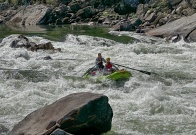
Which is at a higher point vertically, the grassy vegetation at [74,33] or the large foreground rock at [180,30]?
the large foreground rock at [180,30]

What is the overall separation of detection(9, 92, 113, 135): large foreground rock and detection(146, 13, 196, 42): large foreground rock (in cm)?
2223

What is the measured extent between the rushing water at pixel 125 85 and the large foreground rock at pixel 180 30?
2.54 meters

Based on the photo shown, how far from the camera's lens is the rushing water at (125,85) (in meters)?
11.8

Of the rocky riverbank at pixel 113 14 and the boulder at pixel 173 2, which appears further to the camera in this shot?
the boulder at pixel 173 2

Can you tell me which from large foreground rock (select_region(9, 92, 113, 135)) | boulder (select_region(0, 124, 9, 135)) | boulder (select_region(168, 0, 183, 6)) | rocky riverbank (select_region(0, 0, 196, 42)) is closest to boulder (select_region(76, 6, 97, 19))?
rocky riverbank (select_region(0, 0, 196, 42))

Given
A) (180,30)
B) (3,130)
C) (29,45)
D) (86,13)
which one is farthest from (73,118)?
(86,13)

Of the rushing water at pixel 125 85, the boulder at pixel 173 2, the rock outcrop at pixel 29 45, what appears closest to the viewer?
the rushing water at pixel 125 85

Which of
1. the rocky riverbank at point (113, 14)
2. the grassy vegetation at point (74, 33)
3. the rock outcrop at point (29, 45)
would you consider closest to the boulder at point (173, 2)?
the rocky riverbank at point (113, 14)

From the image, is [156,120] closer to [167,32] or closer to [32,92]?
[32,92]

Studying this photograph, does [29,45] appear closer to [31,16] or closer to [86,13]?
[86,13]

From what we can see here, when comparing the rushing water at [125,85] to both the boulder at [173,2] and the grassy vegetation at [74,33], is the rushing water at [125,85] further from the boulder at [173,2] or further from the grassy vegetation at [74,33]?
the boulder at [173,2]

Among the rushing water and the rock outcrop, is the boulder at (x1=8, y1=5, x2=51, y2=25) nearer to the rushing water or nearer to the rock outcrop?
the rock outcrop

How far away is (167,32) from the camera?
3438 centimetres

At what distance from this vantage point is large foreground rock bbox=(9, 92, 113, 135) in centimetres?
943
